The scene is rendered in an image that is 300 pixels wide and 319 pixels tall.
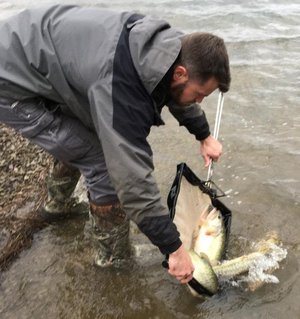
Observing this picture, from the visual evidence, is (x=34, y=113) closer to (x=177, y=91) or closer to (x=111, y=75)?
(x=111, y=75)

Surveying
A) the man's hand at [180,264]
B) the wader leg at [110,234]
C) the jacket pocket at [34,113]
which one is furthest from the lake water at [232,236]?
the jacket pocket at [34,113]

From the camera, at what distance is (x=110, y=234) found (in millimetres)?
4180

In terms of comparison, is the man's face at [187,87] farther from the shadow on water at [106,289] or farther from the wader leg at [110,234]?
the shadow on water at [106,289]

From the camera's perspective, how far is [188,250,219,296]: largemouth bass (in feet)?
12.1

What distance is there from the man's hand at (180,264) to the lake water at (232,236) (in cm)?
68

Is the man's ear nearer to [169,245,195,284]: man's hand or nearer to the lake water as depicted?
[169,245,195,284]: man's hand

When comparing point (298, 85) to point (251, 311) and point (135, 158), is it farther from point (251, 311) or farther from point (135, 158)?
point (135, 158)

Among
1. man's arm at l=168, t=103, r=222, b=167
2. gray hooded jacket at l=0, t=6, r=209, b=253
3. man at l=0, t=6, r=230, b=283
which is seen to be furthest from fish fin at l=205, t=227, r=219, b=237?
gray hooded jacket at l=0, t=6, r=209, b=253

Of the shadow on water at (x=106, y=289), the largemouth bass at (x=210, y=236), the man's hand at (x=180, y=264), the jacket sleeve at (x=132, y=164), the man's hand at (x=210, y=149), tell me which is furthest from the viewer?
the man's hand at (x=210, y=149)

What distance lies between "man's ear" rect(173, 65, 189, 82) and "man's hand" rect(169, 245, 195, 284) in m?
1.12

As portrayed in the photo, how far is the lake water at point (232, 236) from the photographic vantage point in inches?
157

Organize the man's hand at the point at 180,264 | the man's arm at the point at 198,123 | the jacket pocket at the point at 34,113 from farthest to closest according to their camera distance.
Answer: the man's arm at the point at 198,123 → the jacket pocket at the point at 34,113 → the man's hand at the point at 180,264

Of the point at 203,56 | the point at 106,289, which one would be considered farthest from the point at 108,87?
the point at 106,289

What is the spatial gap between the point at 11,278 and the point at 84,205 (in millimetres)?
1113
